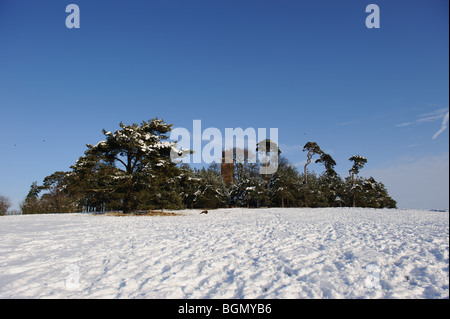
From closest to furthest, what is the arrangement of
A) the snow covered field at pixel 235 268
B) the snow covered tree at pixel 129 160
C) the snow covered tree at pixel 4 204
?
1. the snow covered field at pixel 235 268
2. the snow covered tree at pixel 129 160
3. the snow covered tree at pixel 4 204

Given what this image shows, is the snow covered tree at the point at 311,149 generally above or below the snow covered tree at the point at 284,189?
above

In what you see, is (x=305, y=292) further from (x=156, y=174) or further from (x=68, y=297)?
(x=156, y=174)

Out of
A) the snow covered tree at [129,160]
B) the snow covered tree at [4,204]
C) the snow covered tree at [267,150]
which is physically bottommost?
the snow covered tree at [4,204]

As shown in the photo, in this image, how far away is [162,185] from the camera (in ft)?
68.8

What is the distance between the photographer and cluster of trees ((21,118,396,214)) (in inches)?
749

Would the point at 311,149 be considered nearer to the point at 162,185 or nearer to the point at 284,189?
the point at 284,189

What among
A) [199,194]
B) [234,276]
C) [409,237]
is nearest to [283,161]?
[199,194]

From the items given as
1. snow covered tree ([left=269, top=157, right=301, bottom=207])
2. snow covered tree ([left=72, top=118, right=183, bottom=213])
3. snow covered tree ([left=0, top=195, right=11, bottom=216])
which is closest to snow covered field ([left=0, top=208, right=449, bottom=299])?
snow covered tree ([left=72, top=118, right=183, bottom=213])

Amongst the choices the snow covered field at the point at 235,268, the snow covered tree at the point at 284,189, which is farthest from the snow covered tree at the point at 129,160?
the snow covered tree at the point at 284,189

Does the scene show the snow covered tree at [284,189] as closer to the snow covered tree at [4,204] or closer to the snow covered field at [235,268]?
the snow covered field at [235,268]

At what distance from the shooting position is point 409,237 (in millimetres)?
7000

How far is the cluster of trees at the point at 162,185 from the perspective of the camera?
19031 millimetres

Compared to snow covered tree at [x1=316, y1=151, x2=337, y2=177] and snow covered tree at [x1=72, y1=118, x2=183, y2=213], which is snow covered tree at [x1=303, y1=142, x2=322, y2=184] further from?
snow covered tree at [x1=72, y1=118, x2=183, y2=213]
